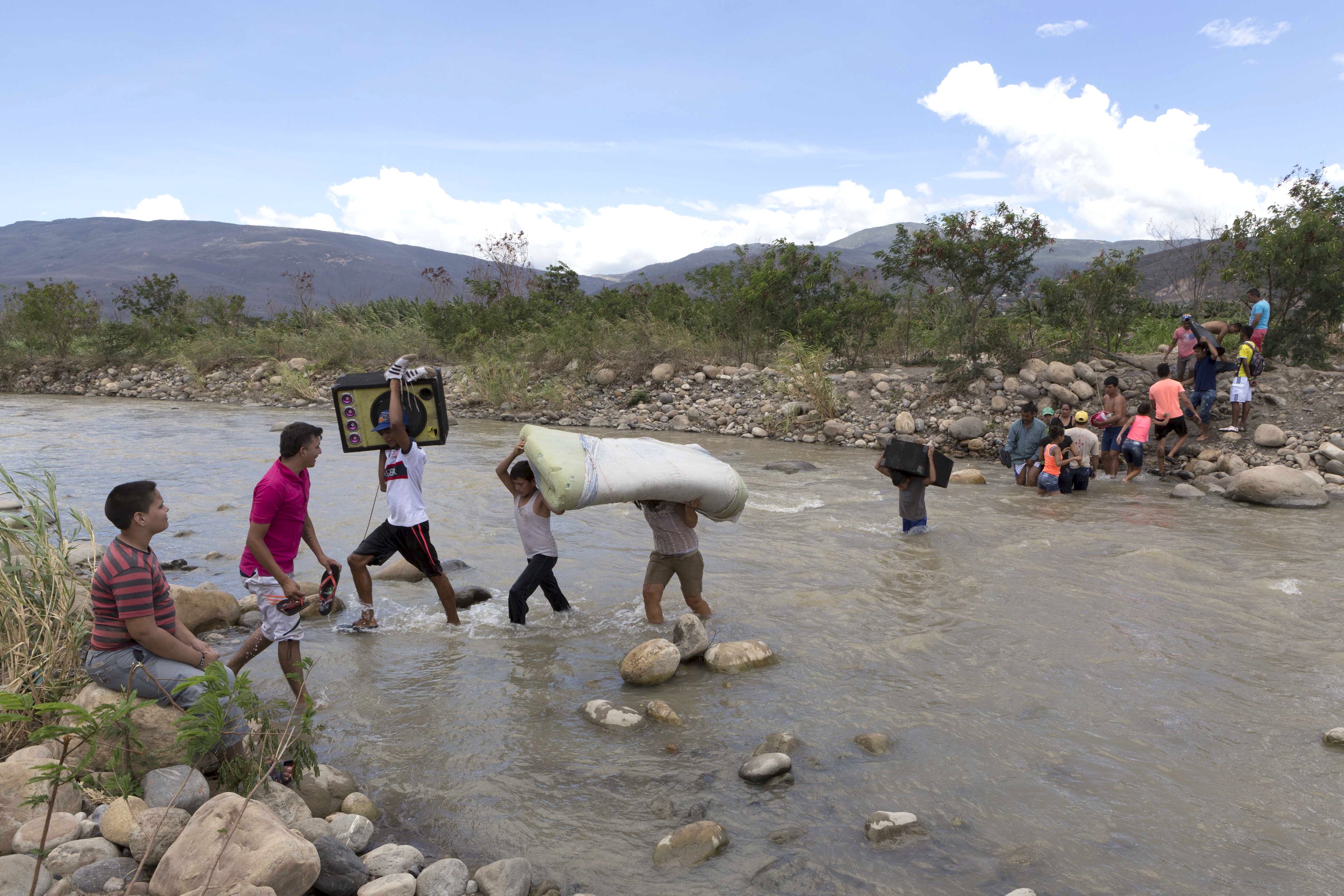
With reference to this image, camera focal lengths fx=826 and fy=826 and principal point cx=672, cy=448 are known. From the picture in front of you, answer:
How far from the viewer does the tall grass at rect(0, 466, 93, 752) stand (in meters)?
3.73

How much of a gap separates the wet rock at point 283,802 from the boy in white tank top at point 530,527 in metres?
2.43

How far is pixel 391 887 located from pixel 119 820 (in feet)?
3.45

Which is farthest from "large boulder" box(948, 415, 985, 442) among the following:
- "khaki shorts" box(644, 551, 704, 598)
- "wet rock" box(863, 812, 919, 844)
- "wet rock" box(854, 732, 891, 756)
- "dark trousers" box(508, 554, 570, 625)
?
"wet rock" box(863, 812, 919, 844)

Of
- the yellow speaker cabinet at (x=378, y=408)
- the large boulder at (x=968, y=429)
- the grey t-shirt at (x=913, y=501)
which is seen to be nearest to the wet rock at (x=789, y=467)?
the large boulder at (x=968, y=429)

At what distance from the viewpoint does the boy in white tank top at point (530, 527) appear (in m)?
5.62

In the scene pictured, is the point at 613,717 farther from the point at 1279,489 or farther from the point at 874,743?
the point at 1279,489

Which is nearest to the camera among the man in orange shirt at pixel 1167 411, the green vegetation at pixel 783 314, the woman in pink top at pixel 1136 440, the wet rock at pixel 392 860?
the wet rock at pixel 392 860

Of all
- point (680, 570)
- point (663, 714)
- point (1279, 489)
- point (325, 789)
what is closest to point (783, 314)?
point (1279, 489)

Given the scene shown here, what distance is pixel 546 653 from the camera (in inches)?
219

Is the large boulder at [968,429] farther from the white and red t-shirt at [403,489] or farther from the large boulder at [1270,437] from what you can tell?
the white and red t-shirt at [403,489]

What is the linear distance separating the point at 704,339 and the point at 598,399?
9.68ft

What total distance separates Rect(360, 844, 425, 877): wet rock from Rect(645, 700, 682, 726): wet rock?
1529 millimetres

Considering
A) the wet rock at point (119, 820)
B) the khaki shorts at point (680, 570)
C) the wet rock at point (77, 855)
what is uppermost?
the khaki shorts at point (680, 570)

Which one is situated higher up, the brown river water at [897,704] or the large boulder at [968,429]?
the large boulder at [968,429]
